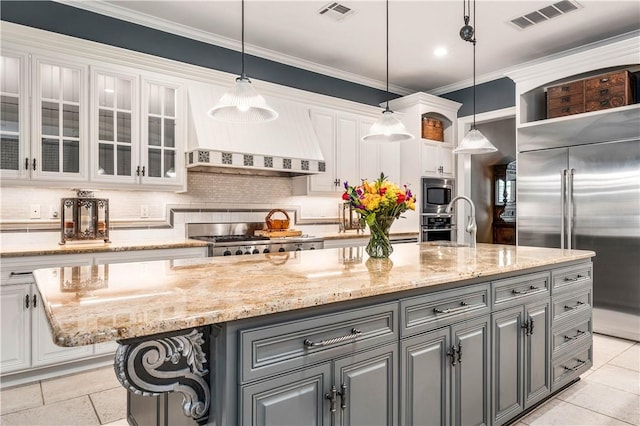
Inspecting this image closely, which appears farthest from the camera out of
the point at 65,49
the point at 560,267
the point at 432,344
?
the point at 65,49

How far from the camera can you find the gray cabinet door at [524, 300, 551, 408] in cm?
231

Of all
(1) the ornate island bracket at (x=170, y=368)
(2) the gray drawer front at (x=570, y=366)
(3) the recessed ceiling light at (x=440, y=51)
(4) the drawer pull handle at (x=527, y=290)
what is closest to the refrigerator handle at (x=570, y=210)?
(2) the gray drawer front at (x=570, y=366)

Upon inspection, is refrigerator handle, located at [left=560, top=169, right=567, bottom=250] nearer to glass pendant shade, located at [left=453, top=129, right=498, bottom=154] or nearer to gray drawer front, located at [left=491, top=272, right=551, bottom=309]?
glass pendant shade, located at [left=453, top=129, right=498, bottom=154]

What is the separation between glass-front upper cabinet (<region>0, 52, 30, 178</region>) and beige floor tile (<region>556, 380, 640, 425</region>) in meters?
4.16

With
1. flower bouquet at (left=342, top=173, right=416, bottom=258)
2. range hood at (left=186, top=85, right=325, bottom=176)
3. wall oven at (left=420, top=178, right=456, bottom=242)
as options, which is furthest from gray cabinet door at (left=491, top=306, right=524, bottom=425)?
wall oven at (left=420, top=178, right=456, bottom=242)

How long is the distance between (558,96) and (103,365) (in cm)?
506

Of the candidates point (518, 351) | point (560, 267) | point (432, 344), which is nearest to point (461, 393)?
point (432, 344)

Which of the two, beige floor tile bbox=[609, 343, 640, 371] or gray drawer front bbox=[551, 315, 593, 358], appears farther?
beige floor tile bbox=[609, 343, 640, 371]

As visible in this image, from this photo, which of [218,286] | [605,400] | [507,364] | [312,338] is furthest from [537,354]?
[218,286]

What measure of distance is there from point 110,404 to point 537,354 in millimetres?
2672

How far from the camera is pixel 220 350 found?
49.5 inches

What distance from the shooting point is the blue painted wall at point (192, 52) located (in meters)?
3.38

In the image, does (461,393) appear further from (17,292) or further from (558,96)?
(558,96)

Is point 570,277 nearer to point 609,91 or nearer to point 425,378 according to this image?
point 425,378
